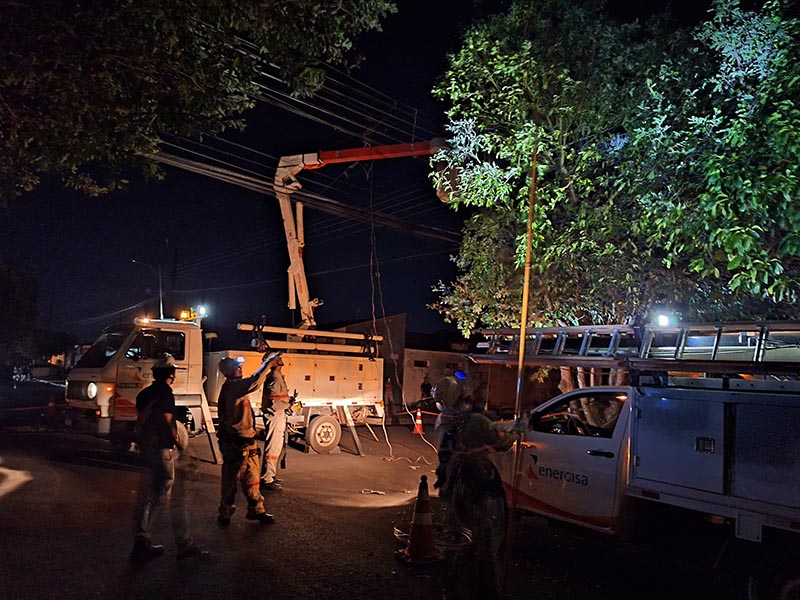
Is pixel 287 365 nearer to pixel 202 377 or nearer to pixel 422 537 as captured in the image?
pixel 202 377

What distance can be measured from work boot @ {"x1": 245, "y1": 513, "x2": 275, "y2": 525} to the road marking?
124 inches

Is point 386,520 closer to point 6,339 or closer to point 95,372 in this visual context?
point 95,372

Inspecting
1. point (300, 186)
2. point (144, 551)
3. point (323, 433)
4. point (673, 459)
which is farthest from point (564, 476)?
point (300, 186)

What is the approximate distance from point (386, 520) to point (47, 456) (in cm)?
635

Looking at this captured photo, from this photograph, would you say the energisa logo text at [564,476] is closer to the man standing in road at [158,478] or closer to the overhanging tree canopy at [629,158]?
the overhanging tree canopy at [629,158]

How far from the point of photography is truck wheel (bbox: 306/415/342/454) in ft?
40.8

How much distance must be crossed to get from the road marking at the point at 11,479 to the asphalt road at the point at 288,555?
1 centimetres

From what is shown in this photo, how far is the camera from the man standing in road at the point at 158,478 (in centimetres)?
564

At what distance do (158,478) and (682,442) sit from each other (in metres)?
4.79

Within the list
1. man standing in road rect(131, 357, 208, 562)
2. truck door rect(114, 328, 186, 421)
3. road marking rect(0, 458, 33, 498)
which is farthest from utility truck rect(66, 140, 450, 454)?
man standing in road rect(131, 357, 208, 562)

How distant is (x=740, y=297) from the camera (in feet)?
26.8

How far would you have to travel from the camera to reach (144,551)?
564 cm

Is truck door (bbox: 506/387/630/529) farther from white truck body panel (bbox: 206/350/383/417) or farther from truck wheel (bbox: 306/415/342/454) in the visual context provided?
truck wheel (bbox: 306/415/342/454)

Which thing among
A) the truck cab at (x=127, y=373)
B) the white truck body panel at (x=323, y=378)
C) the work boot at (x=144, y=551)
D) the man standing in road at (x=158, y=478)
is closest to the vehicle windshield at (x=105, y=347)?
the truck cab at (x=127, y=373)
